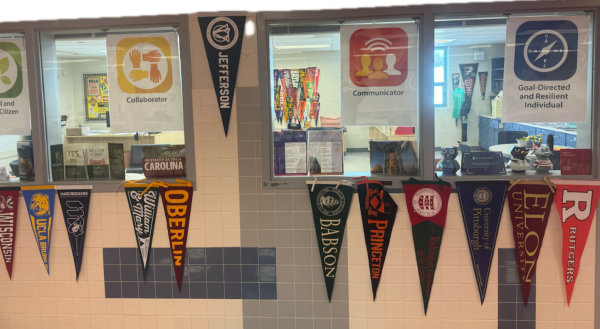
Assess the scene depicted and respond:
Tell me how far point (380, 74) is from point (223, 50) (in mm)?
1213

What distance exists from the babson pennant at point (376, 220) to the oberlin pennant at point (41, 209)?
2467 mm

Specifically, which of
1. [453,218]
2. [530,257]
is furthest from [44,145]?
[530,257]

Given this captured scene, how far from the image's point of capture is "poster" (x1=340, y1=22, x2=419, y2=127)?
3.45 metres

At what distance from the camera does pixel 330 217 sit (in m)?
3.49

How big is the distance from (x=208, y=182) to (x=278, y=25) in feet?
4.38

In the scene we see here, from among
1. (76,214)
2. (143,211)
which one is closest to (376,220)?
(143,211)

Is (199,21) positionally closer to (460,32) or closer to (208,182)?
(208,182)

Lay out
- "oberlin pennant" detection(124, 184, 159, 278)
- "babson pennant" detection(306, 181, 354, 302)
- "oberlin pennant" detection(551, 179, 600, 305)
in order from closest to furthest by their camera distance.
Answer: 1. "oberlin pennant" detection(551, 179, 600, 305)
2. "babson pennant" detection(306, 181, 354, 302)
3. "oberlin pennant" detection(124, 184, 159, 278)

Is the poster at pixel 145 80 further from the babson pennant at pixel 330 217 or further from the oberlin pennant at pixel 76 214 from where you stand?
the babson pennant at pixel 330 217

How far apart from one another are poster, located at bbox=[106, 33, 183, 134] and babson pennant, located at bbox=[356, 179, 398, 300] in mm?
1574

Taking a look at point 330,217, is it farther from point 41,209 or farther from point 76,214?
point 41,209

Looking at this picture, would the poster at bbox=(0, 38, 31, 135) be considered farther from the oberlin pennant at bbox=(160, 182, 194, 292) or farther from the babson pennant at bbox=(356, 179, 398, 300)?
the babson pennant at bbox=(356, 179, 398, 300)

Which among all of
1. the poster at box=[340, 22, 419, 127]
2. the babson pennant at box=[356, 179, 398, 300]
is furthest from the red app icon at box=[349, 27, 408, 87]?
the babson pennant at box=[356, 179, 398, 300]

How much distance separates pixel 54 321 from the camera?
12.3 ft
